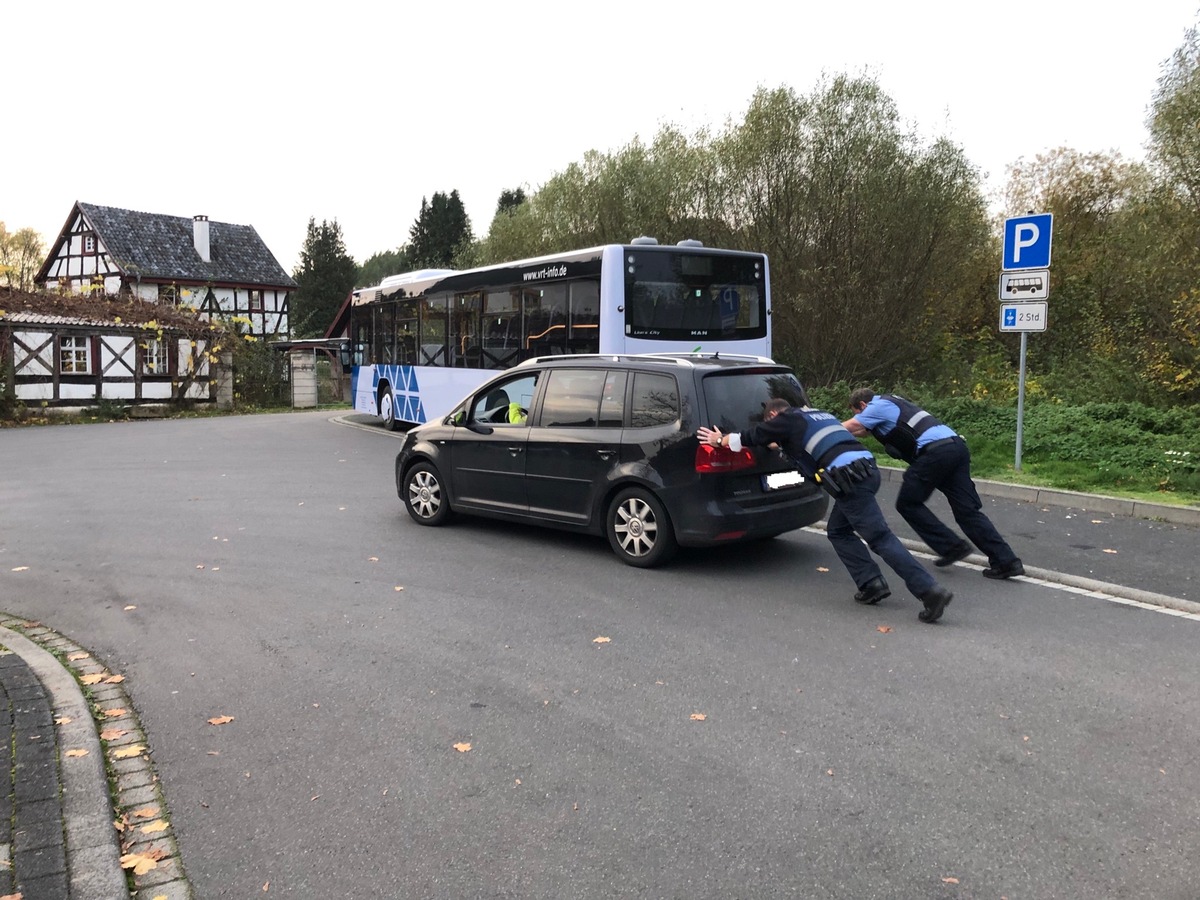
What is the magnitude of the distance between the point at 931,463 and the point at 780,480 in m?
1.11

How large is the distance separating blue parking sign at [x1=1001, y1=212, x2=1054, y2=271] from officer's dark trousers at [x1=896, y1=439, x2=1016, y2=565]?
5223 millimetres

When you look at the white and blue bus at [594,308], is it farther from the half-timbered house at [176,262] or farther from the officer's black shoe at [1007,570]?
the half-timbered house at [176,262]

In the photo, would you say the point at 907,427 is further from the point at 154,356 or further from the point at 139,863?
the point at 154,356

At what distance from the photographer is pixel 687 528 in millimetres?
7258

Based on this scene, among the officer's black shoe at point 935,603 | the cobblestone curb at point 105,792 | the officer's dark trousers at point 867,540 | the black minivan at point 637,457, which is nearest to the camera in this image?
the cobblestone curb at point 105,792

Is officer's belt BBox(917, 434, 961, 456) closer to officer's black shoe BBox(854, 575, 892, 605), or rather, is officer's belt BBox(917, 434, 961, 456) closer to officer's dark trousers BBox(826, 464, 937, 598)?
officer's dark trousers BBox(826, 464, 937, 598)

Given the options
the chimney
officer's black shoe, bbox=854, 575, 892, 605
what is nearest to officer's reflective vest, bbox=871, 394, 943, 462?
officer's black shoe, bbox=854, 575, 892, 605

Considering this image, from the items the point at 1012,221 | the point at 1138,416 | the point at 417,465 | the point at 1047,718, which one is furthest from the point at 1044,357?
the point at 1047,718

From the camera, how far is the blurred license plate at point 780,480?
7.51m

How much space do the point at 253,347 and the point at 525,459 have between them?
2630 cm

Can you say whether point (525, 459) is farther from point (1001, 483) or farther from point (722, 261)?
point (722, 261)

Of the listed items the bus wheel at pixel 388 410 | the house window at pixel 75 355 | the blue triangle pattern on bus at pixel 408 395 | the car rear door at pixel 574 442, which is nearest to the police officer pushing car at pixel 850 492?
the car rear door at pixel 574 442

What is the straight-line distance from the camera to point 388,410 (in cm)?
2209

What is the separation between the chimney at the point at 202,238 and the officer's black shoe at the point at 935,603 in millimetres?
52865
